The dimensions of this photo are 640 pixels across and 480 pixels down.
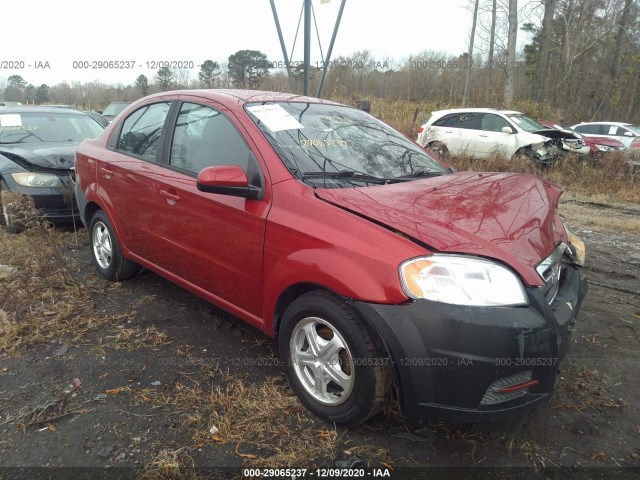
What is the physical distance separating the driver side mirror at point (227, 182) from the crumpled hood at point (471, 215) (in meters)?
0.41

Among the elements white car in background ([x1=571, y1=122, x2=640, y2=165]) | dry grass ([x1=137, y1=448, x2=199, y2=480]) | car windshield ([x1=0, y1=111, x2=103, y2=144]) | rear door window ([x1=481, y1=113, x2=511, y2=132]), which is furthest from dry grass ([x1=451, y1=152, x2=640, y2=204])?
dry grass ([x1=137, y1=448, x2=199, y2=480])

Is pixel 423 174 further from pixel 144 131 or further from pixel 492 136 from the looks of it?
pixel 492 136

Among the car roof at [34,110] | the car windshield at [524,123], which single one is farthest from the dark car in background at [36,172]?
the car windshield at [524,123]

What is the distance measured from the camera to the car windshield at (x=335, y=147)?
268cm

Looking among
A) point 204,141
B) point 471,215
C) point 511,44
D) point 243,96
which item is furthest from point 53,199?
point 511,44

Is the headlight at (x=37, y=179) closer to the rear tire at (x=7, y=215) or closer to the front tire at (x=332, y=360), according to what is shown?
the rear tire at (x=7, y=215)

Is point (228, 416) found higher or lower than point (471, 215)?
lower

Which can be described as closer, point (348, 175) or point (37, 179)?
point (348, 175)

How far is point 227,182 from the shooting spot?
8.23 ft

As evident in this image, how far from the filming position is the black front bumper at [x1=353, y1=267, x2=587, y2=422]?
6.21ft

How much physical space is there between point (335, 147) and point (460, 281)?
1.32 metres

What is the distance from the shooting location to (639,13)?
2527cm

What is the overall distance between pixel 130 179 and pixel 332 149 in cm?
163

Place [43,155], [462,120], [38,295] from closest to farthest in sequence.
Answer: [38,295] < [43,155] < [462,120]
